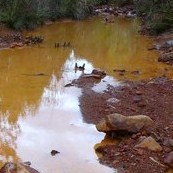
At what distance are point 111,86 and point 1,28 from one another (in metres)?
9.29

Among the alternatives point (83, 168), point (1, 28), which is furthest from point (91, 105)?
point (1, 28)

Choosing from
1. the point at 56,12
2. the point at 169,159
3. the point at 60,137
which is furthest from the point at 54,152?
the point at 56,12

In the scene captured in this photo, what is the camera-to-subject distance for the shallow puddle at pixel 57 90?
7746 millimetres

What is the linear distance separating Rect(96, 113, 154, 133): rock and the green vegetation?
11.9 m

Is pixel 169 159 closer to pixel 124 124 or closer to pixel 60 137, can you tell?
pixel 124 124

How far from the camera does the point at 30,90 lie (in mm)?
11359

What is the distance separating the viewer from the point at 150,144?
7.70 meters

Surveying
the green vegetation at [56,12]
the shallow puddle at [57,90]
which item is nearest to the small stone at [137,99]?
the shallow puddle at [57,90]

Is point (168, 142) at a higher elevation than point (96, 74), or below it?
higher

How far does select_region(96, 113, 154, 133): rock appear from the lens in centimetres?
821

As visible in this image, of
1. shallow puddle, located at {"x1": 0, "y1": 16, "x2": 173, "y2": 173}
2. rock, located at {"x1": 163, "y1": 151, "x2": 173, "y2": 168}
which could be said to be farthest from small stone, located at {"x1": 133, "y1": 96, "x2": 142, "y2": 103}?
rock, located at {"x1": 163, "y1": 151, "x2": 173, "y2": 168}

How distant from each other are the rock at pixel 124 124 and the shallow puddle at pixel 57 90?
340 mm

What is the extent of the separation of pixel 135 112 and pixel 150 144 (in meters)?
2.00

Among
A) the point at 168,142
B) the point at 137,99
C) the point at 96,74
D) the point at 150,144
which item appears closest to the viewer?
the point at 150,144
